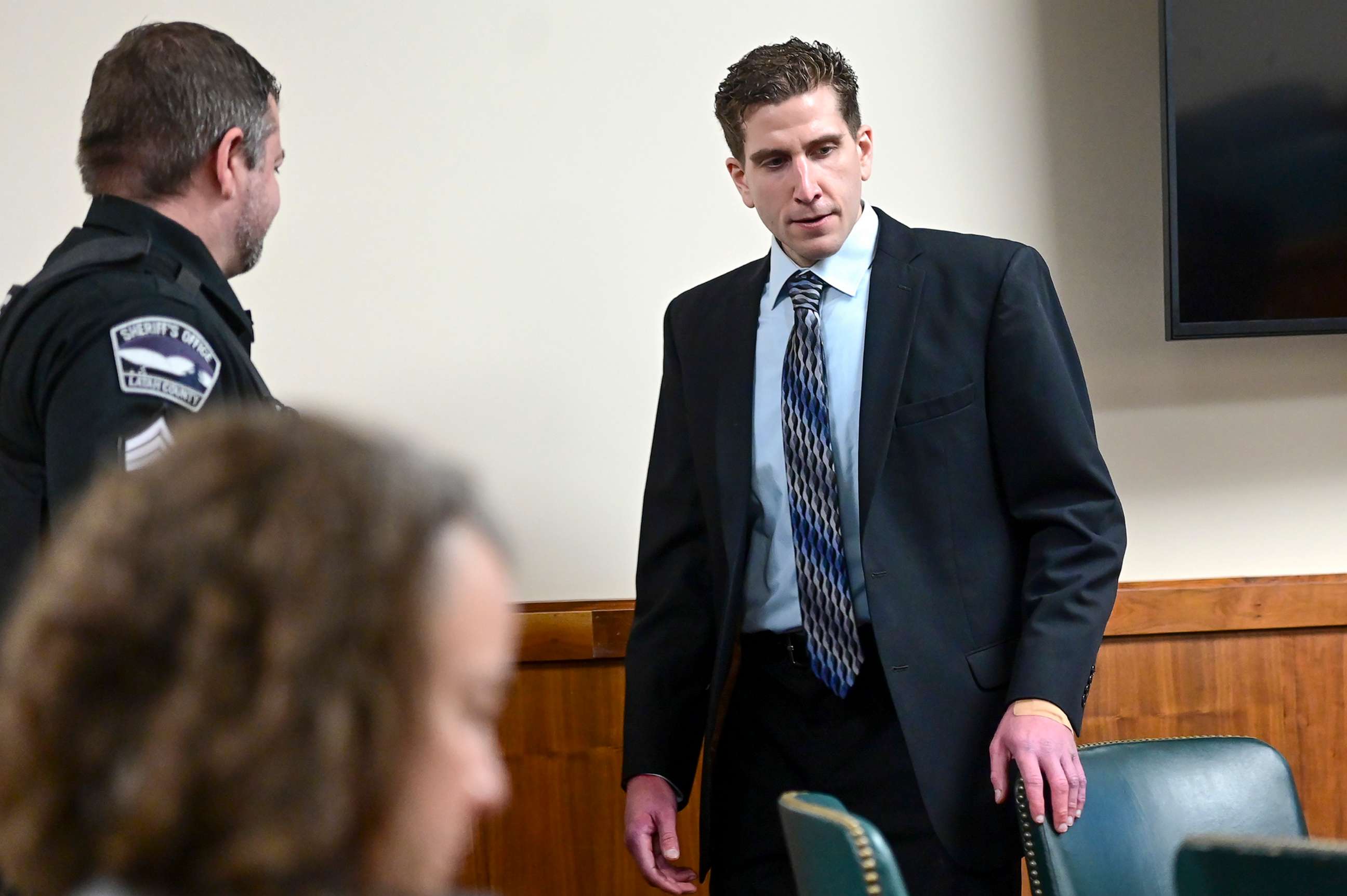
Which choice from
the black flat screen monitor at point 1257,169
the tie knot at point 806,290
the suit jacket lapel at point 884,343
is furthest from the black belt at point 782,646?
the black flat screen monitor at point 1257,169

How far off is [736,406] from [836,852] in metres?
0.94

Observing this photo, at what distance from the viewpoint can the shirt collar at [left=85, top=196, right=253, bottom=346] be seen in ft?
5.02

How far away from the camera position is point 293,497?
58 centimetres

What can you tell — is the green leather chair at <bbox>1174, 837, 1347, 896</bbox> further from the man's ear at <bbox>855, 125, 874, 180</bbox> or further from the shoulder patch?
the man's ear at <bbox>855, 125, 874, 180</bbox>

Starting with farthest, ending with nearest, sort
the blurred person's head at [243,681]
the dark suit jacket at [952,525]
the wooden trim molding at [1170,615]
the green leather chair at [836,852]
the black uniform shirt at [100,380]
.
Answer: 1. the wooden trim molding at [1170,615]
2. the dark suit jacket at [952,525]
3. the black uniform shirt at [100,380]
4. the green leather chair at [836,852]
5. the blurred person's head at [243,681]

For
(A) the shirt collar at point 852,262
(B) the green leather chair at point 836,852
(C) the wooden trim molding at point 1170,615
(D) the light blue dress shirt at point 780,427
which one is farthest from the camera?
(C) the wooden trim molding at point 1170,615

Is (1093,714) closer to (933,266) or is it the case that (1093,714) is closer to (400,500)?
(933,266)

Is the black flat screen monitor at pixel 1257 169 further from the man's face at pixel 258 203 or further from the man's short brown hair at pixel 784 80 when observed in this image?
the man's face at pixel 258 203

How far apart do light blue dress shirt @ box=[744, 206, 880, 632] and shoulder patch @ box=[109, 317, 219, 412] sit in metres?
0.82

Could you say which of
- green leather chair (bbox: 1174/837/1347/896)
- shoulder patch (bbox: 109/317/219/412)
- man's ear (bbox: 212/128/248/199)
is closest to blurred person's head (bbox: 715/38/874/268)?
man's ear (bbox: 212/128/248/199)

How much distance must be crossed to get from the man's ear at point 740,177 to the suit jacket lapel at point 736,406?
10 centimetres

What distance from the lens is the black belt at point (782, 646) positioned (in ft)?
6.02

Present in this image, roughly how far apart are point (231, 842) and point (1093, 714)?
7.77 feet

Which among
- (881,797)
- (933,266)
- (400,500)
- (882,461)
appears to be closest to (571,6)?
(933,266)
